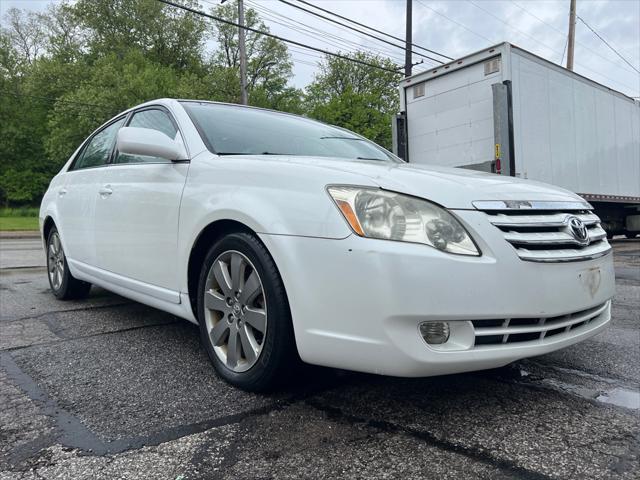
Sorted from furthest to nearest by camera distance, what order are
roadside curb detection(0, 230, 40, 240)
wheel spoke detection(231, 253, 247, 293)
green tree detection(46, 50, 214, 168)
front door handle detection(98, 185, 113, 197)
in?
1. green tree detection(46, 50, 214, 168)
2. roadside curb detection(0, 230, 40, 240)
3. front door handle detection(98, 185, 113, 197)
4. wheel spoke detection(231, 253, 247, 293)

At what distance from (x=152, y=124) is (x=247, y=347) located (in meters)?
1.86

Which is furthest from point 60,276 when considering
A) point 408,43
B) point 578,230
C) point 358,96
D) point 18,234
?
point 358,96

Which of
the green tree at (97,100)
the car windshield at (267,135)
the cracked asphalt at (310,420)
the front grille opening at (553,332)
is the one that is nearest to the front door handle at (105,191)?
the car windshield at (267,135)

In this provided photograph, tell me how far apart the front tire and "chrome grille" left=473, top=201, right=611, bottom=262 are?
35.3 inches

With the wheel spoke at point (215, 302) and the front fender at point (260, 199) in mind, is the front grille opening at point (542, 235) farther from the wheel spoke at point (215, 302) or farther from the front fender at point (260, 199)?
the wheel spoke at point (215, 302)

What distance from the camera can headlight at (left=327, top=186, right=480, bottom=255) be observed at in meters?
1.84

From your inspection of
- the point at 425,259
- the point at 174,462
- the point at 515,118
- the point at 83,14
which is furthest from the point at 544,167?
the point at 83,14

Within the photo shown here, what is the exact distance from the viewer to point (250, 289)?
87.0 inches

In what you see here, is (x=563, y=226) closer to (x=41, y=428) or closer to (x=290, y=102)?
(x=41, y=428)

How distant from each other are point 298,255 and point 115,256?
1852 mm

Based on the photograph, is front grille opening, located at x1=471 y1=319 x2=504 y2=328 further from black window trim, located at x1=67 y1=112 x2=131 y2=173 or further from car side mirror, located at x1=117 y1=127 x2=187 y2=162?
black window trim, located at x1=67 y1=112 x2=131 y2=173

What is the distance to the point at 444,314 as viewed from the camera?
1.79m

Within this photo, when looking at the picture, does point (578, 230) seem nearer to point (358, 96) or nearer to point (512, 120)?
point (512, 120)

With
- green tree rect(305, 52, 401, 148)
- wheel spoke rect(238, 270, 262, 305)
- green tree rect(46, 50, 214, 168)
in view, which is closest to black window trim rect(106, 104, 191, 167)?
wheel spoke rect(238, 270, 262, 305)
